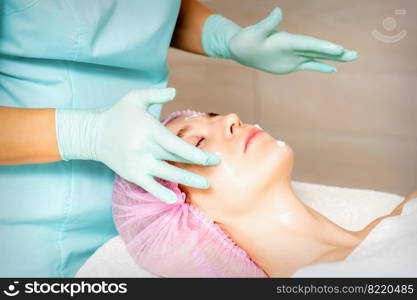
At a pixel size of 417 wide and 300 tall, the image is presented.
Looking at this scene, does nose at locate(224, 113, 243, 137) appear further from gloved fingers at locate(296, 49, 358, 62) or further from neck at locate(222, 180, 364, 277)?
gloved fingers at locate(296, 49, 358, 62)

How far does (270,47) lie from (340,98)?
4.07ft

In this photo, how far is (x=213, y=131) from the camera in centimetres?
133

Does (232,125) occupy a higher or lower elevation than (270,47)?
lower

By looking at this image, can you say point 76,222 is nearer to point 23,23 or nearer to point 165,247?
point 165,247

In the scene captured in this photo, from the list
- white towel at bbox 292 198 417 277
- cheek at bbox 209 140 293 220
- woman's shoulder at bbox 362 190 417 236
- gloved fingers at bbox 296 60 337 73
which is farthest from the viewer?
gloved fingers at bbox 296 60 337 73

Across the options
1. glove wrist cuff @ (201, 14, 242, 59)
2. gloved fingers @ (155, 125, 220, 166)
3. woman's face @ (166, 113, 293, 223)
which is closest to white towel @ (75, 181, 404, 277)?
woman's face @ (166, 113, 293, 223)

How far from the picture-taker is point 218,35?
1.65 meters

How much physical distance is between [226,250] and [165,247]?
5.5 inches

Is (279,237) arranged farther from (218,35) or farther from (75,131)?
(218,35)

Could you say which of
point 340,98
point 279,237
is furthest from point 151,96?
point 340,98

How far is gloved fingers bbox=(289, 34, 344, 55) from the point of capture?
1413 millimetres

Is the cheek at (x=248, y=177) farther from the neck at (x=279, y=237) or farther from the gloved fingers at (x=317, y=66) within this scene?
the gloved fingers at (x=317, y=66)

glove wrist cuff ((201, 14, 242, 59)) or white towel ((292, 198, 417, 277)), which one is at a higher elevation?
glove wrist cuff ((201, 14, 242, 59))

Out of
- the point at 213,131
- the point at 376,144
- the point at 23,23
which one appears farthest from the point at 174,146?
the point at 376,144
